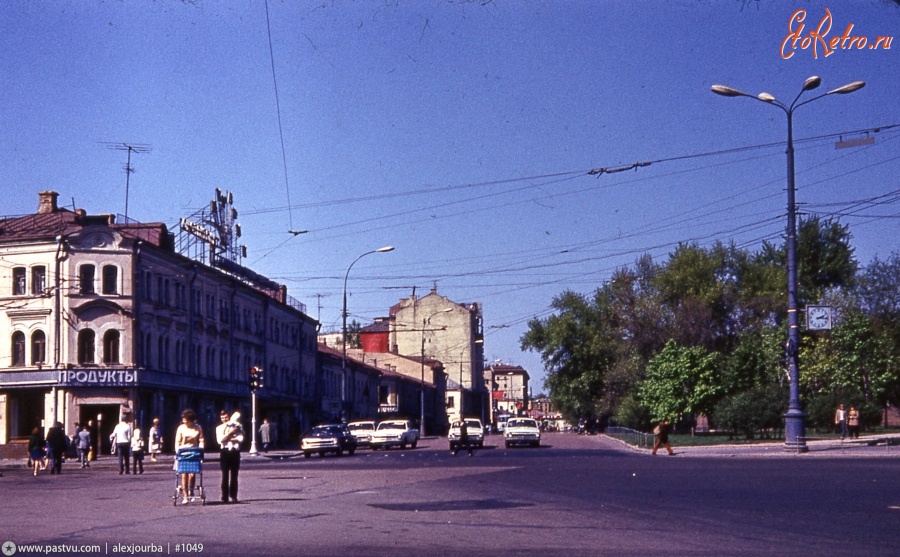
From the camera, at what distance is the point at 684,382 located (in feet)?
191

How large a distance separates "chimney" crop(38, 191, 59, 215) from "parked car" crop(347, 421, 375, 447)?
832 inches

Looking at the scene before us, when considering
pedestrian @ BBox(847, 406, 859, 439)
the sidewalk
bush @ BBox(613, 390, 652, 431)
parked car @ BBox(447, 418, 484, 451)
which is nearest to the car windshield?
parked car @ BBox(447, 418, 484, 451)

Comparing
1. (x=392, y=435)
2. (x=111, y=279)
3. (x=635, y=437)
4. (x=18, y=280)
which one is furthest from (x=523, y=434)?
(x=18, y=280)

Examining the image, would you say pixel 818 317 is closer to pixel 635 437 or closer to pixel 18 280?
pixel 635 437

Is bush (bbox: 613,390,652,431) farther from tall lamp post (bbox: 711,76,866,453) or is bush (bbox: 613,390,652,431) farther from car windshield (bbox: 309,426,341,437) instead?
tall lamp post (bbox: 711,76,866,453)

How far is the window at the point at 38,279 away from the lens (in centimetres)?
5475

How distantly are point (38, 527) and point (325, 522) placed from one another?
12.2ft

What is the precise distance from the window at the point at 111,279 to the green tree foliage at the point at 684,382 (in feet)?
94.5

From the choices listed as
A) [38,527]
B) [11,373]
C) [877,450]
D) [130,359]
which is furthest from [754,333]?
[38,527]

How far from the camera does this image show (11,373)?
5412 cm

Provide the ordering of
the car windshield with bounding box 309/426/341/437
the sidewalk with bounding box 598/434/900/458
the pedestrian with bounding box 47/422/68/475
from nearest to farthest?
the sidewalk with bounding box 598/434/900/458, the pedestrian with bounding box 47/422/68/475, the car windshield with bounding box 309/426/341/437

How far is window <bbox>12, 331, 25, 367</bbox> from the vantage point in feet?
180

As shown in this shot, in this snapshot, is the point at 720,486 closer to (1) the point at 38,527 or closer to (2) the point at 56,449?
(1) the point at 38,527

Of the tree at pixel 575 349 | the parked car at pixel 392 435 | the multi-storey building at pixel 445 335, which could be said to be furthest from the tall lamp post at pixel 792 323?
the multi-storey building at pixel 445 335
